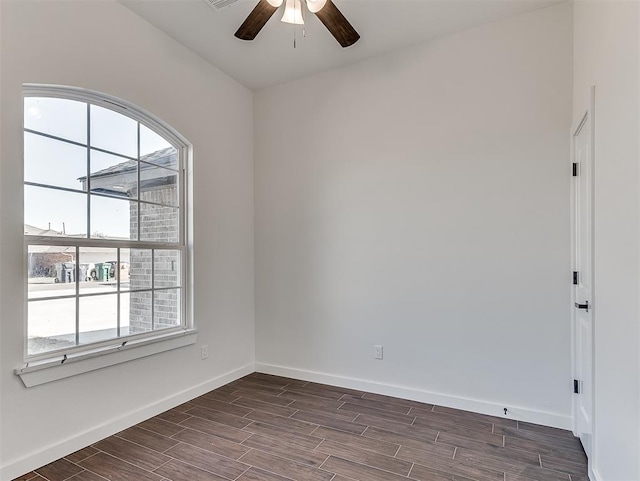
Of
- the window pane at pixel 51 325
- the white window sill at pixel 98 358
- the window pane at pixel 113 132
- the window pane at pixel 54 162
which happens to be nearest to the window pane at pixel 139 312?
the white window sill at pixel 98 358

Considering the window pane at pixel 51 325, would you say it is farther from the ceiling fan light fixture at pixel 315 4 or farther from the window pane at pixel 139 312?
the ceiling fan light fixture at pixel 315 4

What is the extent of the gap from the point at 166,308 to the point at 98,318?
0.58 metres

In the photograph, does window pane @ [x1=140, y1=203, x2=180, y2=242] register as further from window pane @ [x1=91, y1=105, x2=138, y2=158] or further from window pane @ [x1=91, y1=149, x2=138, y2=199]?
window pane @ [x1=91, y1=105, x2=138, y2=158]

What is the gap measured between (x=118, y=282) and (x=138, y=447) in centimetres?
112

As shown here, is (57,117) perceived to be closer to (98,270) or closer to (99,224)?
(99,224)

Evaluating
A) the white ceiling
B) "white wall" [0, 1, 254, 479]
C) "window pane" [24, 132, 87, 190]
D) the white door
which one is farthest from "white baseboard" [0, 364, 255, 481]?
the white ceiling

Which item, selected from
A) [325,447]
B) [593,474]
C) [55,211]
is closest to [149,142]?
[55,211]

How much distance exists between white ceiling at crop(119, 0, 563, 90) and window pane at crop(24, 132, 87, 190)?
1.15 metres

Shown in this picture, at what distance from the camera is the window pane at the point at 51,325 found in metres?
2.11

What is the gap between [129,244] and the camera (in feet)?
8.79

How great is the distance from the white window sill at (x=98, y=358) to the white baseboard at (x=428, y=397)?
1.12 metres

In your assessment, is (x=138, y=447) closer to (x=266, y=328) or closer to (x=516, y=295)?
(x=266, y=328)

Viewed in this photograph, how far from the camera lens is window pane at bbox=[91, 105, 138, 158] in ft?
8.17

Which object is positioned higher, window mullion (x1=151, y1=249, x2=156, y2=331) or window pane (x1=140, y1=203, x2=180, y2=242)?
window pane (x1=140, y1=203, x2=180, y2=242)
